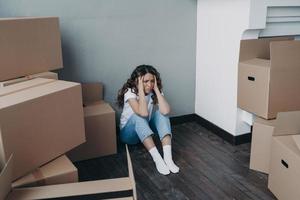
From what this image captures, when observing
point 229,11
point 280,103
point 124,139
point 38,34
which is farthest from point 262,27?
point 38,34

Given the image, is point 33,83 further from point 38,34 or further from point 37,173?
point 37,173

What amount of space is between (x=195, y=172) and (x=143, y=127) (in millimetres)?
425

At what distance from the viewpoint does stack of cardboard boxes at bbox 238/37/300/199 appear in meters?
1.51

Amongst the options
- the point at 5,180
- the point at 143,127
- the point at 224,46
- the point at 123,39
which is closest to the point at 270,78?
the point at 224,46

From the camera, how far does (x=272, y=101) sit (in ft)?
5.90

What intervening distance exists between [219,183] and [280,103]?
0.60m

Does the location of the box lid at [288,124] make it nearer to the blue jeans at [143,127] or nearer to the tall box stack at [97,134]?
the blue jeans at [143,127]

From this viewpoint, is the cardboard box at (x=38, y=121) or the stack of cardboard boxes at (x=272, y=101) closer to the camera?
the cardboard box at (x=38, y=121)

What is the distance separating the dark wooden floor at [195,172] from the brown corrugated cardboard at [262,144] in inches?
2.3

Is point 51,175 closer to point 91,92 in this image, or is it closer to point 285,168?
point 91,92

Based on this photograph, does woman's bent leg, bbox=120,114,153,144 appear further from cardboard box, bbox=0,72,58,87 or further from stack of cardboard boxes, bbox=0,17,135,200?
cardboard box, bbox=0,72,58,87

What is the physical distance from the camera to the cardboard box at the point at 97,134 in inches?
75.6

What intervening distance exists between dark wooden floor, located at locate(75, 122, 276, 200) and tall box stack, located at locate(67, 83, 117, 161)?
0.17 feet

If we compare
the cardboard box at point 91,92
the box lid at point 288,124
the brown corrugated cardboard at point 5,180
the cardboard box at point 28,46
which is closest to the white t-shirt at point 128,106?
the cardboard box at point 91,92
